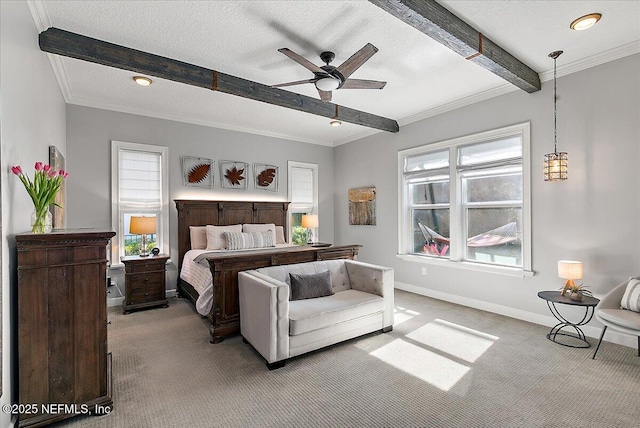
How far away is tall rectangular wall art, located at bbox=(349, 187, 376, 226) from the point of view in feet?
19.5

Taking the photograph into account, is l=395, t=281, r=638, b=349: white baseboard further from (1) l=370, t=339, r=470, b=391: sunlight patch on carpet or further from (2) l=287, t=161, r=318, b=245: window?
(2) l=287, t=161, r=318, b=245: window

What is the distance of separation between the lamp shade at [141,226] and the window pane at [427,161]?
4115mm

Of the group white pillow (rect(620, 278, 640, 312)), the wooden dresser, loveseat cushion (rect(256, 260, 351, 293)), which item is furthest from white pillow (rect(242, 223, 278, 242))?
white pillow (rect(620, 278, 640, 312))

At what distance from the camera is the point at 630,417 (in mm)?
2031

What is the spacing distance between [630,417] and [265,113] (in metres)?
5.08

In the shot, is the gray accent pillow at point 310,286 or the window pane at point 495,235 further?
the window pane at point 495,235

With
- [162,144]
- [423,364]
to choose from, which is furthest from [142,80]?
[423,364]

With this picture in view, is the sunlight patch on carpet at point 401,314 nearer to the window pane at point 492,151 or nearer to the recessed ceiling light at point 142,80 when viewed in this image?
the window pane at point 492,151

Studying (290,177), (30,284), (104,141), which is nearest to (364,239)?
(290,177)

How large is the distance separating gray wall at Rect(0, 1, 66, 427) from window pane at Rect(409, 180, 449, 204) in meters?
4.84

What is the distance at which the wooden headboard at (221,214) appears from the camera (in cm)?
504

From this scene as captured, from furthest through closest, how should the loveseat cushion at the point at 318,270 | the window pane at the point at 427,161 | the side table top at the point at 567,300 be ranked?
the window pane at the point at 427,161 < the loveseat cushion at the point at 318,270 < the side table top at the point at 567,300

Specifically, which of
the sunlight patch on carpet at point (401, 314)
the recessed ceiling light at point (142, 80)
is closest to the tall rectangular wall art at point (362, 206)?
the sunlight patch on carpet at point (401, 314)

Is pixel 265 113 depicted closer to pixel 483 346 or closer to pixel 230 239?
pixel 230 239
